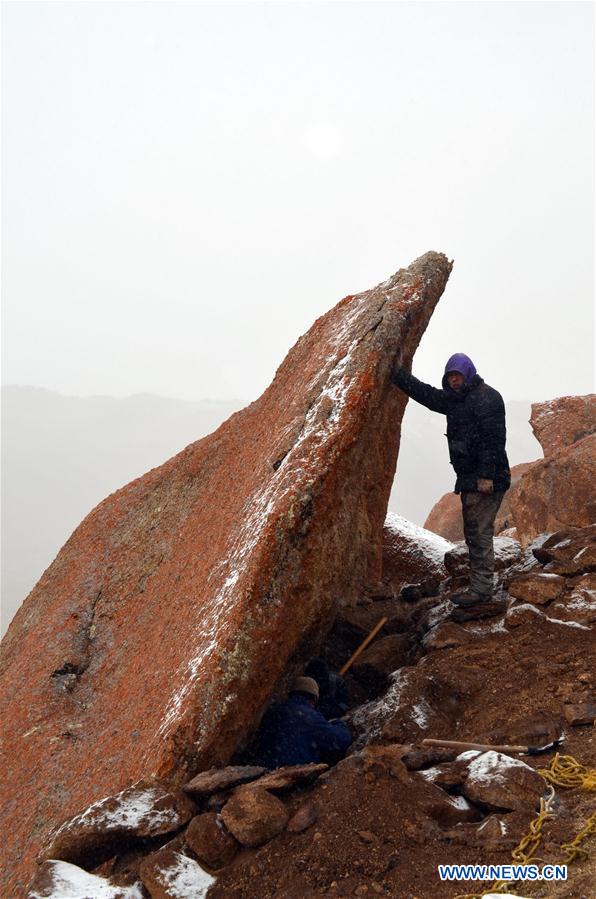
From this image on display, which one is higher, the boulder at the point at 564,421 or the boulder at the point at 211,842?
the boulder at the point at 564,421

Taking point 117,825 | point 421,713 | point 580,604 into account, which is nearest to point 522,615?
point 580,604

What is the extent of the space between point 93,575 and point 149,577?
1.50m

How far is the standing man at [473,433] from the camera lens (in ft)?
25.1

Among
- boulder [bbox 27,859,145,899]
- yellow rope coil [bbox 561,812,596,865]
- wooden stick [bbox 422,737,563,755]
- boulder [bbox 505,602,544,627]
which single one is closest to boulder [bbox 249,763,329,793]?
wooden stick [bbox 422,737,563,755]

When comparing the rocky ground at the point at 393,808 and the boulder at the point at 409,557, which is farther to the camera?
the boulder at the point at 409,557

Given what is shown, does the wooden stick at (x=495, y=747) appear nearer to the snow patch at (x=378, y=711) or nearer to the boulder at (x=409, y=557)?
the snow patch at (x=378, y=711)

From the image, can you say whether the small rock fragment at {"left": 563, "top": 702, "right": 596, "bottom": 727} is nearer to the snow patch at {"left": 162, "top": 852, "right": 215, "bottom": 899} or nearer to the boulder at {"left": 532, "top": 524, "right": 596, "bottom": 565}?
the boulder at {"left": 532, "top": 524, "right": 596, "bottom": 565}

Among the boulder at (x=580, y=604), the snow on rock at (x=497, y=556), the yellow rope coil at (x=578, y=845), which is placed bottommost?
the yellow rope coil at (x=578, y=845)

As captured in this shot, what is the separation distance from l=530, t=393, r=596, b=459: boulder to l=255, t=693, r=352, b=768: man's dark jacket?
12.7 meters

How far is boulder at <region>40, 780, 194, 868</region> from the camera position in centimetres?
481

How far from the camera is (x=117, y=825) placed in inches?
190

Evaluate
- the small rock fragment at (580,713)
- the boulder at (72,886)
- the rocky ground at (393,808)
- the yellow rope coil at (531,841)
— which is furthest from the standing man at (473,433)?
the boulder at (72,886)

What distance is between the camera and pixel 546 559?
8383 mm

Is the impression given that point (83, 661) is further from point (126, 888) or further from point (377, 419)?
point (377, 419)
